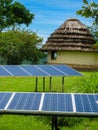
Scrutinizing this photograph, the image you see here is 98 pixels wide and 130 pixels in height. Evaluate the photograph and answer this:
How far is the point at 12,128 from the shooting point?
30.7ft

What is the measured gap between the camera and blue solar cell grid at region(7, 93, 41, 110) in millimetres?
6047

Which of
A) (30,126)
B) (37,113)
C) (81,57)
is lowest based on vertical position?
(81,57)

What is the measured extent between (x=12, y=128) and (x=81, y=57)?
3233 centimetres

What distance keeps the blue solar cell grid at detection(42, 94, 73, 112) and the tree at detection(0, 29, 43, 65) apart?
3442 cm

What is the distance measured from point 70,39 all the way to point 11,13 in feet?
30.8

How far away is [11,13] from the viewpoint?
45719 millimetres

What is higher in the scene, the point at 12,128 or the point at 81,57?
the point at 12,128

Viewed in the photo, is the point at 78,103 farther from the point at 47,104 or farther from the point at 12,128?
Answer: the point at 12,128

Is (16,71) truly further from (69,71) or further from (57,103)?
(57,103)

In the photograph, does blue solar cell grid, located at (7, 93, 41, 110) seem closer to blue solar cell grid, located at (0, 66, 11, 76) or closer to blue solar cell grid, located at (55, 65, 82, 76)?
blue solar cell grid, located at (0, 66, 11, 76)

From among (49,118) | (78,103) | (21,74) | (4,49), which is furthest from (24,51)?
(78,103)

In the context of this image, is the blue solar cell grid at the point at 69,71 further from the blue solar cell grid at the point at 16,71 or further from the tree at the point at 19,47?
the tree at the point at 19,47

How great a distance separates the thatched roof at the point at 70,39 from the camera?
40.6 metres

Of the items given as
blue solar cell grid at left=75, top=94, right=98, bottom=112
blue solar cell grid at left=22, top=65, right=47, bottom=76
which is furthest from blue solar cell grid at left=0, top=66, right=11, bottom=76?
blue solar cell grid at left=75, top=94, right=98, bottom=112
